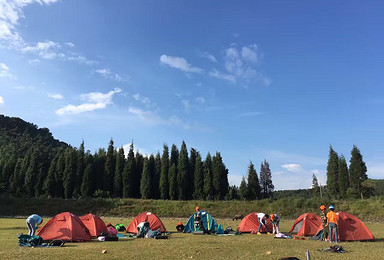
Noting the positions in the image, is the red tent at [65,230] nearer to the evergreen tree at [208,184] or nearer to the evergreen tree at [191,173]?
the evergreen tree at [208,184]

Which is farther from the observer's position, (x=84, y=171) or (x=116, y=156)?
(x=116, y=156)

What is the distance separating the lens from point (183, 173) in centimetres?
5444

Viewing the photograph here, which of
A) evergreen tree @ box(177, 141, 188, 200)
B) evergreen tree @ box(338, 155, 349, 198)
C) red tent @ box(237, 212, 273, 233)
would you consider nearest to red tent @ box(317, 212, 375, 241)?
red tent @ box(237, 212, 273, 233)

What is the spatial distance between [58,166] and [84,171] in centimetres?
540

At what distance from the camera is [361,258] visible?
906 centimetres

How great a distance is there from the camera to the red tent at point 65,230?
13.5 meters

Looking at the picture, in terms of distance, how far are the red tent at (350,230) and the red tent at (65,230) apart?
12.5 meters

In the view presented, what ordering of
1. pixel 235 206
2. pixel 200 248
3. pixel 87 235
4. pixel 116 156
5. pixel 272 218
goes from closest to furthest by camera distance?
pixel 200 248 → pixel 87 235 → pixel 272 218 → pixel 235 206 → pixel 116 156

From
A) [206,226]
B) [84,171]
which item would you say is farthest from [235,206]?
[84,171]

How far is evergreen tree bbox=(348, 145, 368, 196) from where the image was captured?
46250 mm

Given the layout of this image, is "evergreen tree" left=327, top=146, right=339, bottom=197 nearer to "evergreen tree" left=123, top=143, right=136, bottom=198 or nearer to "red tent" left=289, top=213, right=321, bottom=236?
"evergreen tree" left=123, top=143, right=136, bottom=198

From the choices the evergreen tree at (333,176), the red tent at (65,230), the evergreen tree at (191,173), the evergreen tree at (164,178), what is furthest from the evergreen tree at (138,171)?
the red tent at (65,230)

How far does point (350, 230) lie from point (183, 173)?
41.5 m

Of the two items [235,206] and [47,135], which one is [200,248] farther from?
[47,135]
